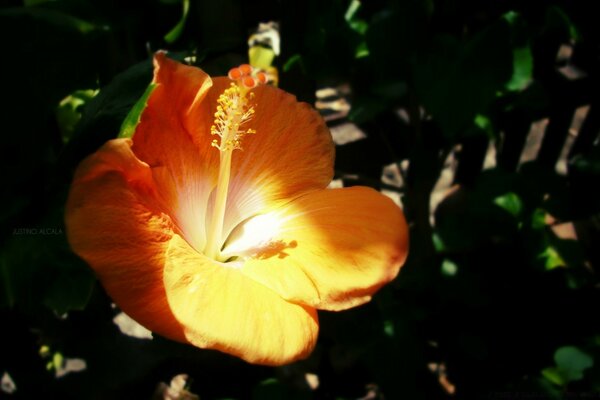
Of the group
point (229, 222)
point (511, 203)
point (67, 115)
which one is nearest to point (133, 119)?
point (229, 222)

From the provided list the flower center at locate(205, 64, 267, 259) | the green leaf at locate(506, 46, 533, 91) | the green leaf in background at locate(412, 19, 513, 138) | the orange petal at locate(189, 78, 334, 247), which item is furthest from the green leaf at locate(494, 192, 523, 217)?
the flower center at locate(205, 64, 267, 259)

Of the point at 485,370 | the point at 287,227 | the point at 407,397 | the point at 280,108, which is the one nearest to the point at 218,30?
the point at 280,108

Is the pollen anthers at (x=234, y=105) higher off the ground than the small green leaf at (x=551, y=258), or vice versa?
the pollen anthers at (x=234, y=105)

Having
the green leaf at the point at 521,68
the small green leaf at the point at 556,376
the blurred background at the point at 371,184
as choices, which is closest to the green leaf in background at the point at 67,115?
the blurred background at the point at 371,184

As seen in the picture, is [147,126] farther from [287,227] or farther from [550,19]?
[550,19]

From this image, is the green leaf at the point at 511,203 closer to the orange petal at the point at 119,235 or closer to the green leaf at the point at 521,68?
the green leaf at the point at 521,68

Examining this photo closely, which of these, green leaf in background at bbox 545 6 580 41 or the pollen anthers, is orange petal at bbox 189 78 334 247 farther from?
green leaf in background at bbox 545 6 580 41

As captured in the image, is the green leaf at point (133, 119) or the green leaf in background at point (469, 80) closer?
the green leaf at point (133, 119)
